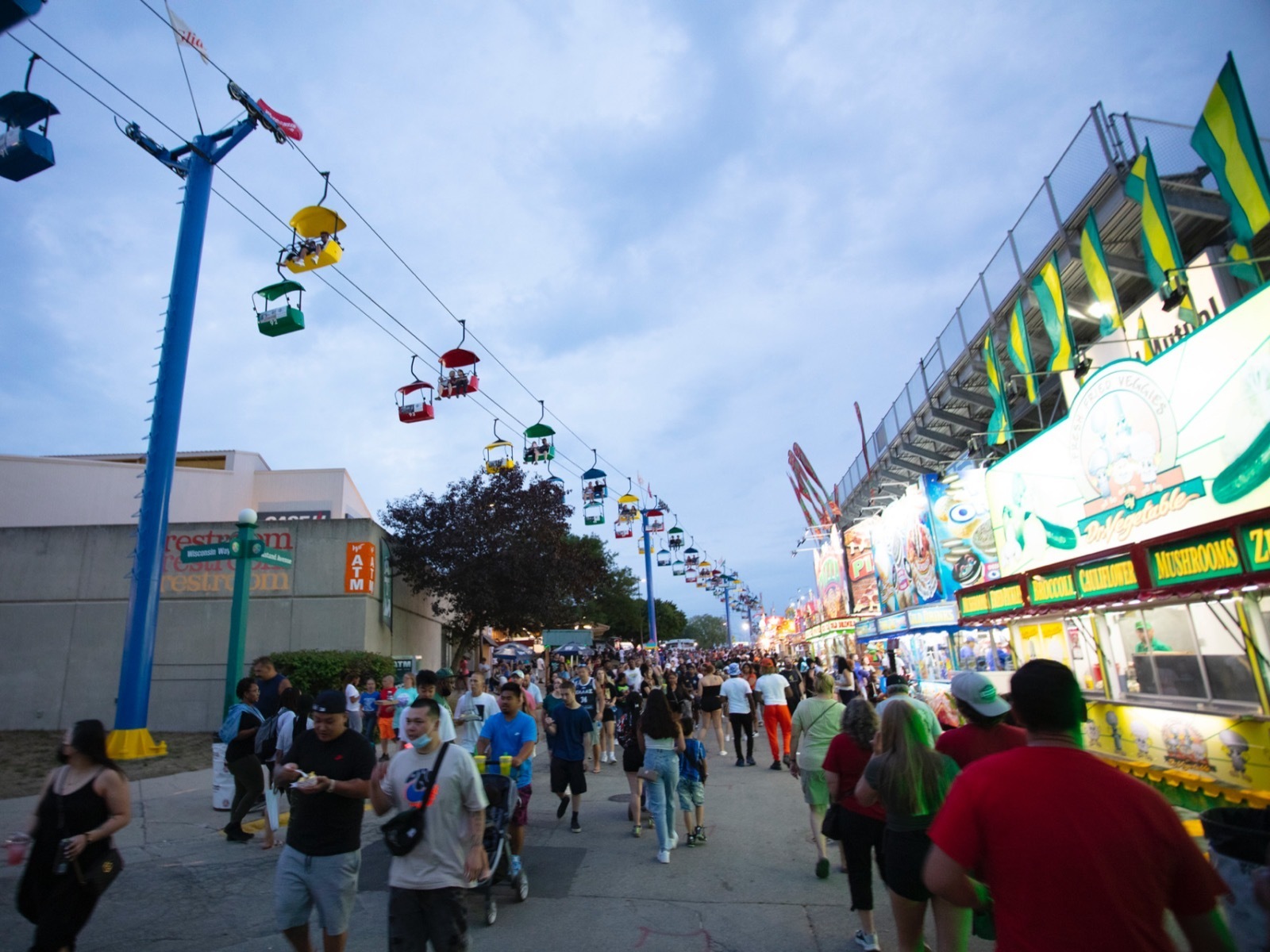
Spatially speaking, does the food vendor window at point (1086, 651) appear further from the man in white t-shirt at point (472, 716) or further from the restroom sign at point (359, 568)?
the restroom sign at point (359, 568)

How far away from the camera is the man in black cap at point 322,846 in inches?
155

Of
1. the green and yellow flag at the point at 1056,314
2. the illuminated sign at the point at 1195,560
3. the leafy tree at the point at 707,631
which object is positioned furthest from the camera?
the leafy tree at the point at 707,631

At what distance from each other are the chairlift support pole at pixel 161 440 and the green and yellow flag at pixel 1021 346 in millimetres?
14992

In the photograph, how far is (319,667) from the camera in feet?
57.3

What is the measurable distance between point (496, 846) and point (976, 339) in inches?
633

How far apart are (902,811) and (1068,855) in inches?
80.1

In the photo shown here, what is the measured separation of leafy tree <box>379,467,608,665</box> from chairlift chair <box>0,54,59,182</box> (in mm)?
16423

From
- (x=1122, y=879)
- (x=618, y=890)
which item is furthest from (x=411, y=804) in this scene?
(x=1122, y=879)

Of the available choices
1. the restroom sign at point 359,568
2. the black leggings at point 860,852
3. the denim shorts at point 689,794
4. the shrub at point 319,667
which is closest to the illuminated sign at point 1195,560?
the black leggings at point 860,852

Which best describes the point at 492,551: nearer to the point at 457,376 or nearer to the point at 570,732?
the point at 457,376

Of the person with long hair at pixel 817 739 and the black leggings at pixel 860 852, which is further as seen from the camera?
the person with long hair at pixel 817 739

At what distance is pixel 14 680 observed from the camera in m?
18.3

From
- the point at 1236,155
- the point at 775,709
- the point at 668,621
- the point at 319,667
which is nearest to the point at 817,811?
the point at 775,709

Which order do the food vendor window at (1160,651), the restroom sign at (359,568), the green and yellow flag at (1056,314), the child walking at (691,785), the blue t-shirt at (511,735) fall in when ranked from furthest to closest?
the restroom sign at (359,568)
the green and yellow flag at (1056,314)
the food vendor window at (1160,651)
the child walking at (691,785)
the blue t-shirt at (511,735)
